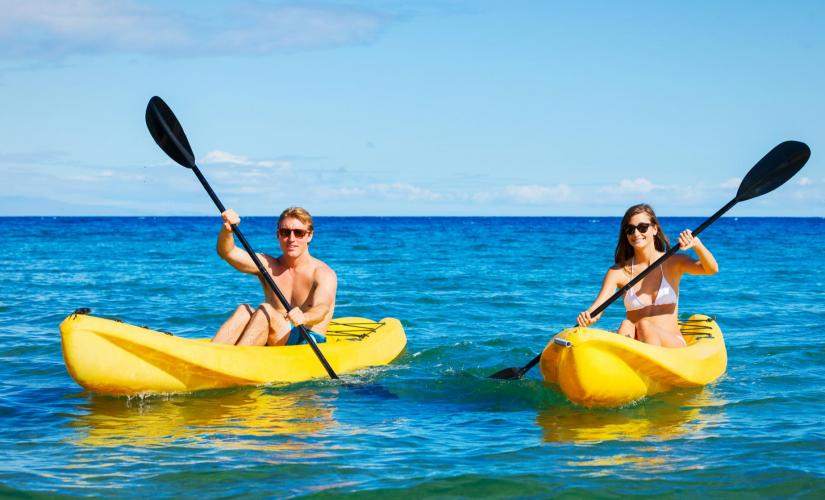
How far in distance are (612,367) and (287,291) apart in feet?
8.69

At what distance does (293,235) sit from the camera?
7027 mm

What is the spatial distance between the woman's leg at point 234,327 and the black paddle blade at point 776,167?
12.6ft

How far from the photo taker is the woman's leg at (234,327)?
270 inches

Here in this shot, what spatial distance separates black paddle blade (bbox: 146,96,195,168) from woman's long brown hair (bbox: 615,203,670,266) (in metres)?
3.32

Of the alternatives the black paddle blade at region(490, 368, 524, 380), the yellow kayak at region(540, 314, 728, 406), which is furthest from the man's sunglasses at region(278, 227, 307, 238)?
the yellow kayak at region(540, 314, 728, 406)

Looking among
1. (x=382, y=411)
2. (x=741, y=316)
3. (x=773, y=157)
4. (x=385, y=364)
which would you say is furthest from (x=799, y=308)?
(x=382, y=411)

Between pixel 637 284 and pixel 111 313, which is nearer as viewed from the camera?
pixel 637 284

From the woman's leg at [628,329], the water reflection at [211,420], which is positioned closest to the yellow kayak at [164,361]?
the water reflection at [211,420]

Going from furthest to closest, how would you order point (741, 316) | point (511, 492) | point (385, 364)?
point (741, 316), point (385, 364), point (511, 492)

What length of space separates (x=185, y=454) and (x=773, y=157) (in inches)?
192

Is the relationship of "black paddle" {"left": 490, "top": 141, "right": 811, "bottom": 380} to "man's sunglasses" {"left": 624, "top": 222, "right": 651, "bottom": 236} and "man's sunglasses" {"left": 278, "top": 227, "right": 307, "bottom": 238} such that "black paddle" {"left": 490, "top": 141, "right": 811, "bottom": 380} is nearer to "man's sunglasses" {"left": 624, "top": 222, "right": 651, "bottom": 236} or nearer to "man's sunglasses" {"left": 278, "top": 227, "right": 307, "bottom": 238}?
"man's sunglasses" {"left": 624, "top": 222, "right": 651, "bottom": 236}

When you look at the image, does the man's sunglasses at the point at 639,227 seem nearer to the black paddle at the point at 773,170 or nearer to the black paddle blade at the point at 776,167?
the black paddle at the point at 773,170

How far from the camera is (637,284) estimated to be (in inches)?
270

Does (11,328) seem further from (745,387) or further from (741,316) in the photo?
(741,316)
